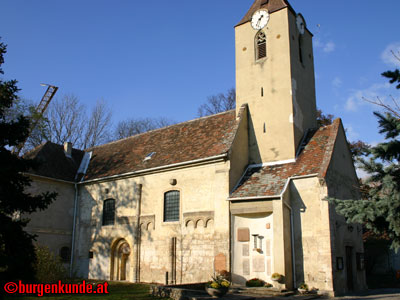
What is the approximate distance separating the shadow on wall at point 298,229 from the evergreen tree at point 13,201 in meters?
11.2

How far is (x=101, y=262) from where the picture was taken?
78.7 ft

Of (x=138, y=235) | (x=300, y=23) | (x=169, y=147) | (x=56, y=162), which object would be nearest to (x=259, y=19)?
Answer: (x=300, y=23)

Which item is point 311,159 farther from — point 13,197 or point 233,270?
point 13,197

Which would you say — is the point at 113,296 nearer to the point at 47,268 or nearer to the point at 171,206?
the point at 47,268

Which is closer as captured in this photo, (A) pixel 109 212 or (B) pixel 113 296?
(B) pixel 113 296

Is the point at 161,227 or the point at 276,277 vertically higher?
the point at 161,227

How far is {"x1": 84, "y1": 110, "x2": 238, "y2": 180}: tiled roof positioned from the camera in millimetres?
21797

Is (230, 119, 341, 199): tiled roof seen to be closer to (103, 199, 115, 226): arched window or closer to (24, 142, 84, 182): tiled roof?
(103, 199, 115, 226): arched window

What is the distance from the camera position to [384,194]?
30.3 ft

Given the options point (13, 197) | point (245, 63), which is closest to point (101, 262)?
point (13, 197)

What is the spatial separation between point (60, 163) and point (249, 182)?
14.6m

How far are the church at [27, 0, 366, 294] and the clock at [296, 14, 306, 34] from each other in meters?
0.12

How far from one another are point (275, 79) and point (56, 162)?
16179mm

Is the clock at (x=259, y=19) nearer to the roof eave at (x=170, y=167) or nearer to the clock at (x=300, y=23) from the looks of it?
the clock at (x=300, y=23)
